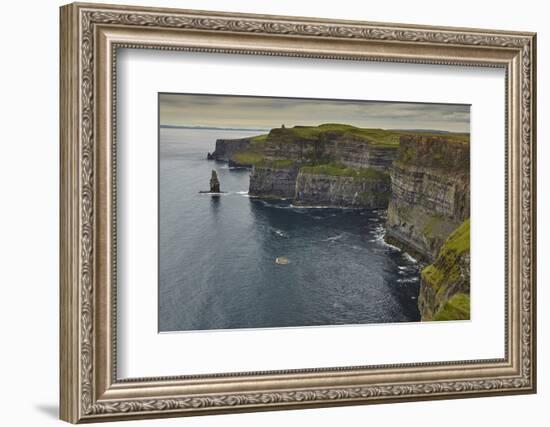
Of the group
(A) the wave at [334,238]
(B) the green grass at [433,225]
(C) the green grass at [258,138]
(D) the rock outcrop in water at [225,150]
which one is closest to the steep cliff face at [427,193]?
(B) the green grass at [433,225]

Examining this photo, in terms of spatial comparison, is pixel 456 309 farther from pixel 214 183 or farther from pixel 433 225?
pixel 214 183

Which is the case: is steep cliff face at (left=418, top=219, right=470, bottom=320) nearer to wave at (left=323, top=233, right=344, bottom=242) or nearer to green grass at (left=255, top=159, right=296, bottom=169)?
wave at (left=323, top=233, right=344, bottom=242)

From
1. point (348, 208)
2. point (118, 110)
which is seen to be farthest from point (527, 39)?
point (118, 110)

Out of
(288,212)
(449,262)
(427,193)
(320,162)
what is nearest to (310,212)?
(288,212)

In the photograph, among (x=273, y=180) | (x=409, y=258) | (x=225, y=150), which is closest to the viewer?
(x=225, y=150)

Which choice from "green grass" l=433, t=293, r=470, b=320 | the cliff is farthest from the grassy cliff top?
"green grass" l=433, t=293, r=470, b=320

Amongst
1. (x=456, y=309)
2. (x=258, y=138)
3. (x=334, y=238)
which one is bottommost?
(x=456, y=309)
